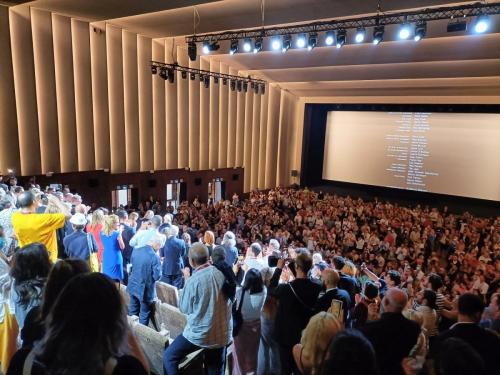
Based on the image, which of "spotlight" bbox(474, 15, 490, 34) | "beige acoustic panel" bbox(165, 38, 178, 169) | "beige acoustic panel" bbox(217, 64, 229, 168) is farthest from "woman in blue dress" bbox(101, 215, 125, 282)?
"beige acoustic panel" bbox(217, 64, 229, 168)

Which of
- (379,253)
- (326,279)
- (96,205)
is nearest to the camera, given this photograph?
(326,279)

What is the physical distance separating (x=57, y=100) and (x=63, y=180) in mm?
2339

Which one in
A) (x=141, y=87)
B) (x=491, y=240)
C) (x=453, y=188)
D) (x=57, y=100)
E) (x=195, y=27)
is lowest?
(x=491, y=240)

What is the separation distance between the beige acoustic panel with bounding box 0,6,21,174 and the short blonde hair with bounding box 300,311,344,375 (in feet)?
32.8

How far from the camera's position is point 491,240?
967cm

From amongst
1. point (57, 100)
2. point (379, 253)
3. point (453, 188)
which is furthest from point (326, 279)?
point (453, 188)

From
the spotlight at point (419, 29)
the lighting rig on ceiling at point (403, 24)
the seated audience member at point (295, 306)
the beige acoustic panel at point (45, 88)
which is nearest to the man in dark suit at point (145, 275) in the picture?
the seated audience member at point (295, 306)

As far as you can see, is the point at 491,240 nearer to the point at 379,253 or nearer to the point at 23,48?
the point at 379,253

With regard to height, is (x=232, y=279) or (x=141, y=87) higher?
(x=141, y=87)

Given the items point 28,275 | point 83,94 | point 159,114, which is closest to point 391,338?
point 28,275

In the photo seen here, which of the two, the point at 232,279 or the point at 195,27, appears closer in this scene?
the point at 232,279

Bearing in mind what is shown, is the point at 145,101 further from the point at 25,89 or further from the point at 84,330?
the point at 84,330

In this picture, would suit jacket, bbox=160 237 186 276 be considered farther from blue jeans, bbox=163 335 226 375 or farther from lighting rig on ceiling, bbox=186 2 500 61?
lighting rig on ceiling, bbox=186 2 500 61

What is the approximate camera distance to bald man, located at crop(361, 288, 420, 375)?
79.6 inches
